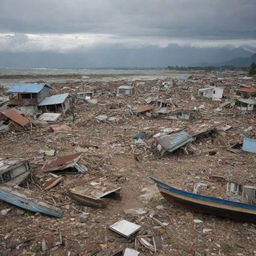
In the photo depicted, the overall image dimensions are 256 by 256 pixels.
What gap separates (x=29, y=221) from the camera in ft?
20.1

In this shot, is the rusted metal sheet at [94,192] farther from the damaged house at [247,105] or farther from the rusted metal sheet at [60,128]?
the damaged house at [247,105]

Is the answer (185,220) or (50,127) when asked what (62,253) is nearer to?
(185,220)

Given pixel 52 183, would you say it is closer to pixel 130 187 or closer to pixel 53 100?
pixel 130 187

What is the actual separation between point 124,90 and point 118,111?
34.6ft

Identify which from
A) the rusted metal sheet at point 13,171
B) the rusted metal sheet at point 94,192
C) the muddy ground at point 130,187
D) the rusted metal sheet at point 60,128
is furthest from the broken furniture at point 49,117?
the rusted metal sheet at point 94,192

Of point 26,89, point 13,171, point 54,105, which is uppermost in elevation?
point 26,89

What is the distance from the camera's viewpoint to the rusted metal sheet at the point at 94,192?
688cm

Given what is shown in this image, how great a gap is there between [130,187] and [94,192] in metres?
1.64

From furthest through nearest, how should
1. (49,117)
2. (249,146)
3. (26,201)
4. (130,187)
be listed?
(49,117), (249,146), (130,187), (26,201)

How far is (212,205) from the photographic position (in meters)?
6.25

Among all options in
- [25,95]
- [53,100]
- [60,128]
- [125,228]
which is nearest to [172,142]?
[125,228]

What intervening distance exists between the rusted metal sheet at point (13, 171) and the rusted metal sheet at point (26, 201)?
1.45 feet

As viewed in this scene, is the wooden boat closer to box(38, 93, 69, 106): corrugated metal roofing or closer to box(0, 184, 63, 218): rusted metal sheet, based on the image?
box(0, 184, 63, 218): rusted metal sheet

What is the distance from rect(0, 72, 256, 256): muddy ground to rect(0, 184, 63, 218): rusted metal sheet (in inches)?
6.3
